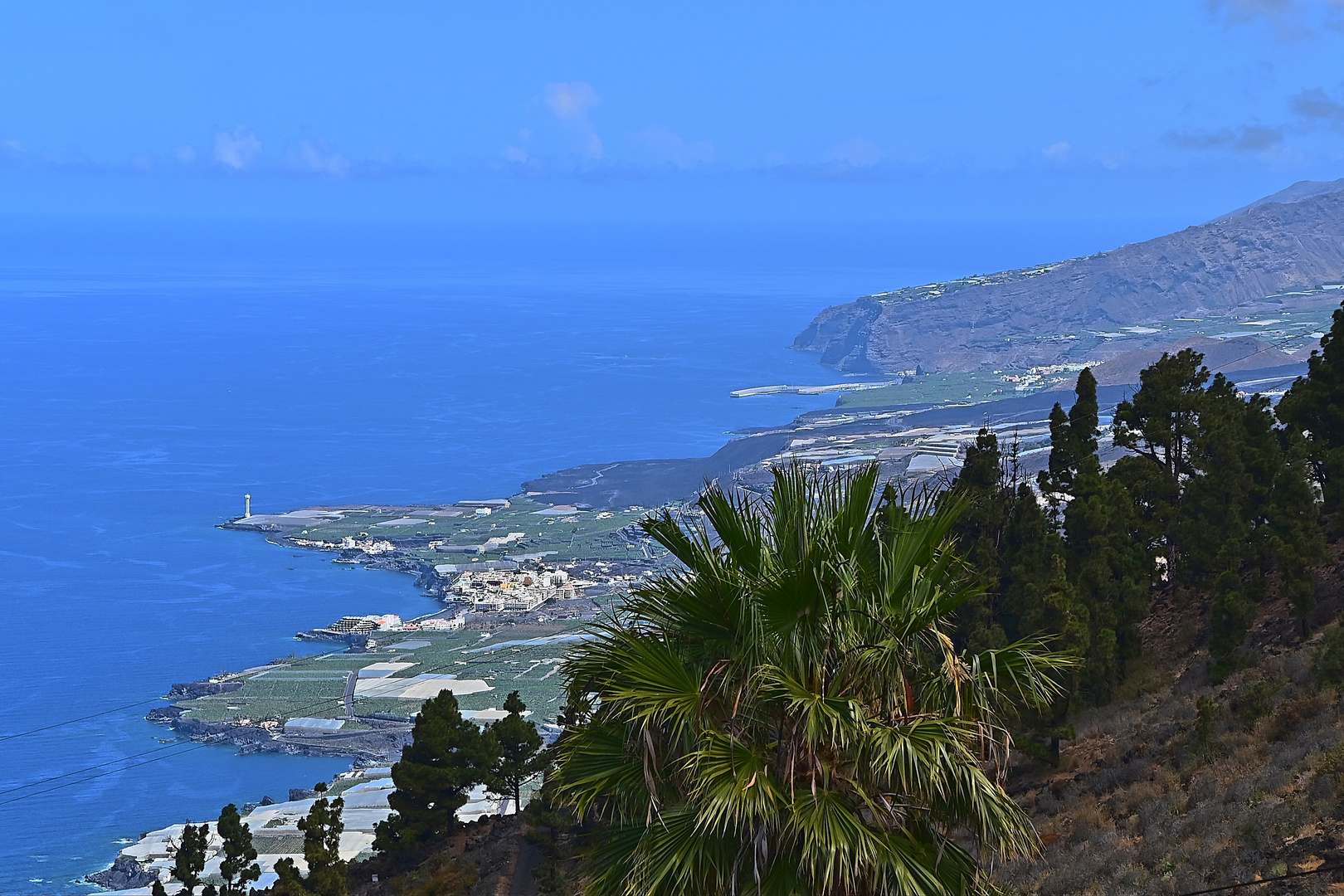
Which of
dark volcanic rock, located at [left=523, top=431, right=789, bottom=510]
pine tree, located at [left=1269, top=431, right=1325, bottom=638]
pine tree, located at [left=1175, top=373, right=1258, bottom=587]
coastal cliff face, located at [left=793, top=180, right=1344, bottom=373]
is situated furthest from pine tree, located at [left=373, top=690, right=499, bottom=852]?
coastal cliff face, located at [left=793, top=180, right=1344, bottom=373]

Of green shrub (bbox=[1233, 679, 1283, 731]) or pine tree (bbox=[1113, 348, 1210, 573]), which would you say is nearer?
green shrub (bbox=[1233, 679, 1283, 731])

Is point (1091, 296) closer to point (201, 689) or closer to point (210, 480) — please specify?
point (210, 480)

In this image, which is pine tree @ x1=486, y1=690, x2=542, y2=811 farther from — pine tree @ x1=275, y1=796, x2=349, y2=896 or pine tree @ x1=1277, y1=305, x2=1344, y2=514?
pine tree @ x1=1277, y1=305, x2=1344, y2=514

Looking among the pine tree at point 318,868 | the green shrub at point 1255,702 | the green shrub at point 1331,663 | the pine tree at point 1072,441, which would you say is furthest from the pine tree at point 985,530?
the pine tree at point 318,868

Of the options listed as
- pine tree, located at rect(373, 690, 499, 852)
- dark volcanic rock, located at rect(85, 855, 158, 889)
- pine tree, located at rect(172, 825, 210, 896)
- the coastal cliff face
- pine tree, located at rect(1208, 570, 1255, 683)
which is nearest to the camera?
pine tree, located at rect(1208, 570, 1255, 683)

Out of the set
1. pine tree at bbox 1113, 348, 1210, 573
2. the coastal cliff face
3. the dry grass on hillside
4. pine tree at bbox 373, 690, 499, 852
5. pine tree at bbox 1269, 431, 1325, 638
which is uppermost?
the coastal cliff face

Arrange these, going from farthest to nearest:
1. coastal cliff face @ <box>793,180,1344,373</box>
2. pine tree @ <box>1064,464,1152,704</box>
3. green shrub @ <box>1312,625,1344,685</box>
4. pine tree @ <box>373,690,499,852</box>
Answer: coastal cliff face @ <box>793,180,1344,373</box>, pine tree @ <box>373,690,499,852</box>, pine tree @ <box>1064,464,1152,704</box>, green shrub @ <box>1312,625,1344,685</box>

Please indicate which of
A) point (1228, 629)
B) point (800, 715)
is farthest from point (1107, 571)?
point (800, 715)

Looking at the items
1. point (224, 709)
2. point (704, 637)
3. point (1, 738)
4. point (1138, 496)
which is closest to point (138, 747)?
point (224, 709)
